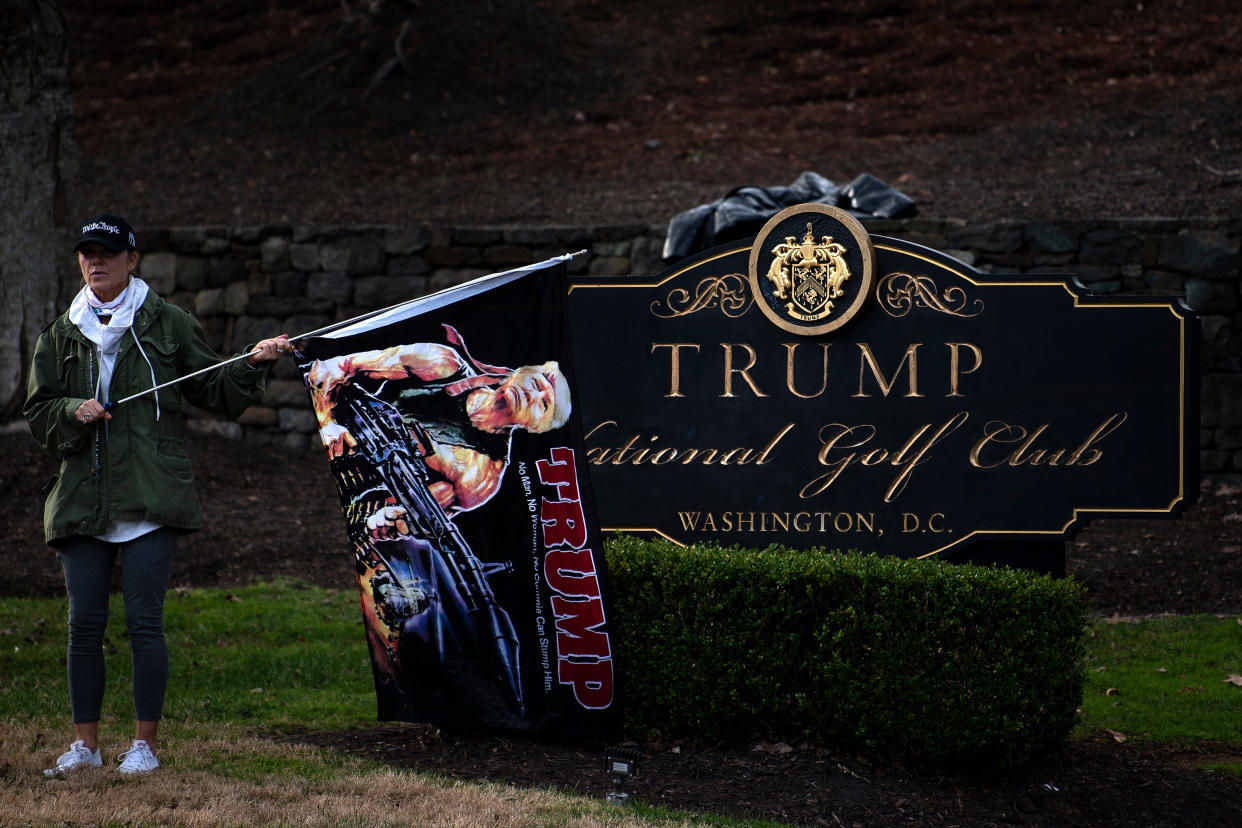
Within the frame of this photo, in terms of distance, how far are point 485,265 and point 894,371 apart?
5.50 m

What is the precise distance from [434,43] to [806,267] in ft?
40.2

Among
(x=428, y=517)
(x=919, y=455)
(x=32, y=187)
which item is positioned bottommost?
(x=428, y=517)

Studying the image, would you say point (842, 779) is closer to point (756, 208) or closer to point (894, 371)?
point (894, 371)

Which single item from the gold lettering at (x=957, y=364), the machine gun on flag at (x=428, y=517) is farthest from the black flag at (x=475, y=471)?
the gold lettering at (x=957, y=364)

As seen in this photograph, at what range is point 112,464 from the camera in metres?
4.02

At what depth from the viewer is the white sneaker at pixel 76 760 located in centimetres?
405

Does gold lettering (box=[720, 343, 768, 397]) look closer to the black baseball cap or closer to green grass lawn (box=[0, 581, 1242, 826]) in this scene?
green grass lawn (box=[0, 581, 1242, 826])

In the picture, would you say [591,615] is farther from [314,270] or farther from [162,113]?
[162,113]

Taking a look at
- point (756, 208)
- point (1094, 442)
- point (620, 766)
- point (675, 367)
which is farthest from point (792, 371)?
point (756, 208)

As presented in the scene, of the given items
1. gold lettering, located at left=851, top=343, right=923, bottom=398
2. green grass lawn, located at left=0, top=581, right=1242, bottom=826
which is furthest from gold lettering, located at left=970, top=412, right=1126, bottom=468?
green grass lawn, located at left=0, top=581, right=1242, bottom=826

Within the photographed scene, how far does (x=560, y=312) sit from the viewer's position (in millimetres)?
4547

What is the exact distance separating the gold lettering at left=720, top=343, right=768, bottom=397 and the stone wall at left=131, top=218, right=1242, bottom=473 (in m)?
4.01

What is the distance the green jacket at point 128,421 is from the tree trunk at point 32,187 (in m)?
5.22

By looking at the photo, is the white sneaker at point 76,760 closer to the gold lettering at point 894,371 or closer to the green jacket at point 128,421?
the green jacket at point 128,421
